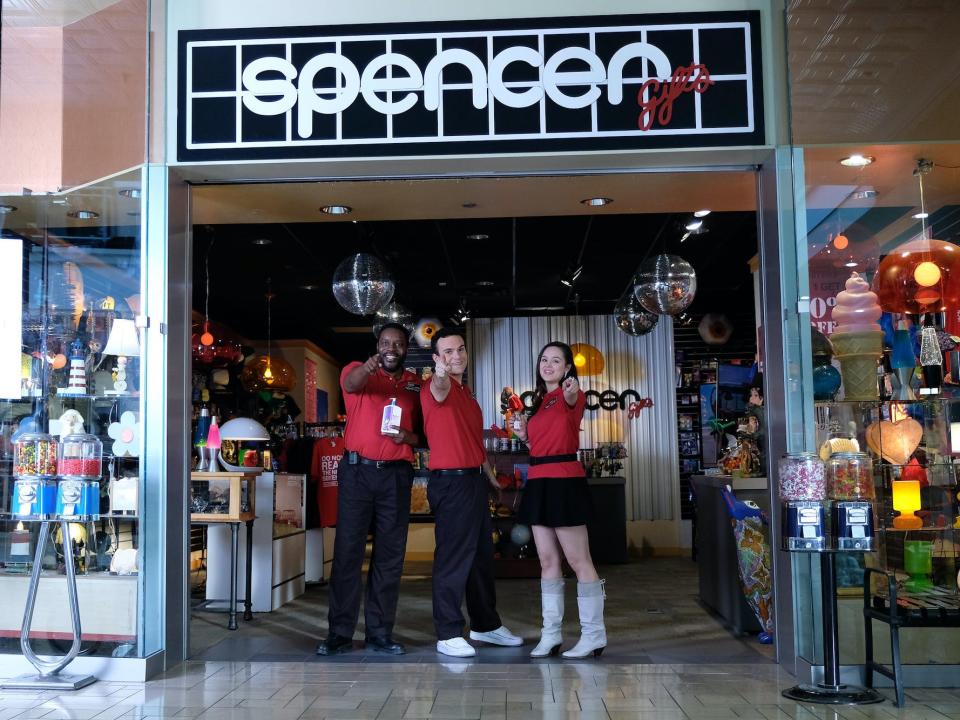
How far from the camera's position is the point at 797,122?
474 cm

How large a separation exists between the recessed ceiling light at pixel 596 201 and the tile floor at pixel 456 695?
2.60 meters

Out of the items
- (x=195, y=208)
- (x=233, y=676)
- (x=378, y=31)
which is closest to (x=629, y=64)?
(x=378, y=31)

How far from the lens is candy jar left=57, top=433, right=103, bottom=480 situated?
14.5 feet

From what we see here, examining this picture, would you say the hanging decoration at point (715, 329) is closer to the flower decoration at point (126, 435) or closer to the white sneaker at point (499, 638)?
the white sneaker at point (499, 638)

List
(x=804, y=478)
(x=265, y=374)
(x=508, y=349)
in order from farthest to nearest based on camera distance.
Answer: (x=508, y=349) → (x=265, y=374) → (x=804, y=478)

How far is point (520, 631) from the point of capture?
6016 mm

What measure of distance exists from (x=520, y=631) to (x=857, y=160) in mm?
3290

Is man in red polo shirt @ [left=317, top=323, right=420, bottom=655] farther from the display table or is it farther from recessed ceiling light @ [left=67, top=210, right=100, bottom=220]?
the display table

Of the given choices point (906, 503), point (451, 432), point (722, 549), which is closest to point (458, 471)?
point (451, 432)

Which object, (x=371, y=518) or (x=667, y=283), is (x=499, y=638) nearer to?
(x=371, y=518)

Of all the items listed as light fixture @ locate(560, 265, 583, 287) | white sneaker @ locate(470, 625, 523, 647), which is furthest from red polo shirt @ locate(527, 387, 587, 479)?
light fixture @ locate(560, 265, 583, 287)

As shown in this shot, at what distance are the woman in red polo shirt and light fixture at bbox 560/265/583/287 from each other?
4.89 meters

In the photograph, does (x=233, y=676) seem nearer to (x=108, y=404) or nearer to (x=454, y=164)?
(x=108, y=404)

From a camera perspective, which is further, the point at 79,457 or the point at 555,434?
the point at 555,434
